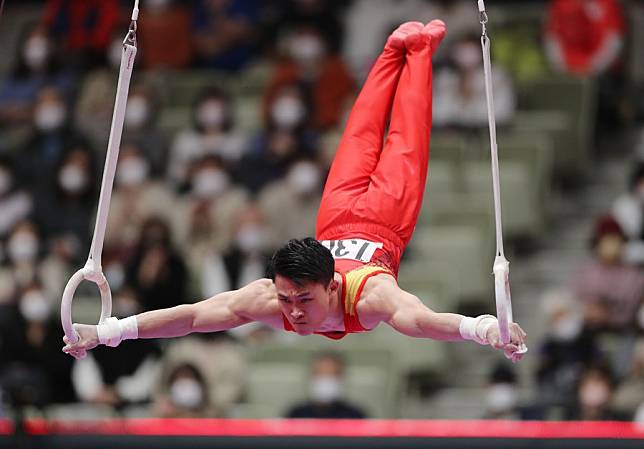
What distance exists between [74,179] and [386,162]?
3.72 metres

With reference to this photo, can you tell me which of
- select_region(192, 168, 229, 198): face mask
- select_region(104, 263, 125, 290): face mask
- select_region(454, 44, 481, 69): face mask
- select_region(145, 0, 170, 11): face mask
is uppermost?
select_region(145, 0, 170, 11): face mask

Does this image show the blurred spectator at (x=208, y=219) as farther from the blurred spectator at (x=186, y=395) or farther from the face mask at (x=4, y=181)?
the face mask at (x=4, y=181)

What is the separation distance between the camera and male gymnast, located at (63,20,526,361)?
514 cm

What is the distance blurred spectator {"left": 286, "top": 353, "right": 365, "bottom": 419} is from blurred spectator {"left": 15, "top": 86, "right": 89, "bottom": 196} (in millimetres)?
2490

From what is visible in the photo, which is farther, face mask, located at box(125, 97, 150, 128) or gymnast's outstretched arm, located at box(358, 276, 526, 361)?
face mask, located at box(125, 97, 150, 128)

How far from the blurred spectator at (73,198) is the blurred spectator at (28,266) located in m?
0.16

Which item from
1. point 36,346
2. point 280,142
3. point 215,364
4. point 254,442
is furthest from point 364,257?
point 280,142

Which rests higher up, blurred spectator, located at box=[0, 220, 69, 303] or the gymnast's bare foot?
the gymnast's bare foot

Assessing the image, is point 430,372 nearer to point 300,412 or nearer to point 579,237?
point 300,412

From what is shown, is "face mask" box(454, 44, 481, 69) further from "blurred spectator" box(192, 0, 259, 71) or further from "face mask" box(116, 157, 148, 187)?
"face mask" box(116, 157, 148, 187)

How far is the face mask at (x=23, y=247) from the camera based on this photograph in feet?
29.3

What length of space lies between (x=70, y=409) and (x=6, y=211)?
5.80 feet

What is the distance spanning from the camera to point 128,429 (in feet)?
19.8

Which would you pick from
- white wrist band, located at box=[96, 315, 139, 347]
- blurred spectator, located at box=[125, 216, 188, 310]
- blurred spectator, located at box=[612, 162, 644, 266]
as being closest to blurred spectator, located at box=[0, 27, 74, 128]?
blurred spectator, located at box=[125, 216, 188, 310]
